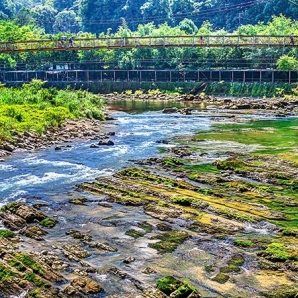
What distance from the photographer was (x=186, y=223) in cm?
1894

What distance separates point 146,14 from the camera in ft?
530

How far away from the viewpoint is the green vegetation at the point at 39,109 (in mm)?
37594

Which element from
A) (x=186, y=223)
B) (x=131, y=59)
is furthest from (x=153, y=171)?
(x=131, y=59)

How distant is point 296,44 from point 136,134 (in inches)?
1483

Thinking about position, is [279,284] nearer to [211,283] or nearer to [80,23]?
[211,283]

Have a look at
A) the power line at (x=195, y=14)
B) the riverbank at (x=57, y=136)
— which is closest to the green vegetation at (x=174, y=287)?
the riverbank at (x=57, y=136)

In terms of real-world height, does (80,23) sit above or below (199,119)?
above

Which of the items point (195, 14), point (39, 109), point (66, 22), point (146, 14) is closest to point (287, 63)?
point (39, 109)

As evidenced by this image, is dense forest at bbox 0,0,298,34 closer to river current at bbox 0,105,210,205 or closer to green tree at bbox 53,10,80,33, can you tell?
green tree at bbox 53,10,80,33

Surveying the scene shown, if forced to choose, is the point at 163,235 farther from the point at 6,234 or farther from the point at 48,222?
the point at 6,234

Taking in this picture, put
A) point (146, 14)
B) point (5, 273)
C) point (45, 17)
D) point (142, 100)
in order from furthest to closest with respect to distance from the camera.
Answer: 1. point (45, 17)
2. point (146, 14)
3. point (142, 100)
4. point (5, 273)

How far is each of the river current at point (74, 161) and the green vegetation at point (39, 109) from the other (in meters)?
3.56

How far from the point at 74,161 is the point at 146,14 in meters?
138

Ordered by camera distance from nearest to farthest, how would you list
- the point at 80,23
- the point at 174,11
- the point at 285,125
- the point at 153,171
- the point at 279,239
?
the point at 279,239 → the point at 153,171 → the point at 285,125 → the point at 174,11 → the point at 80,23
